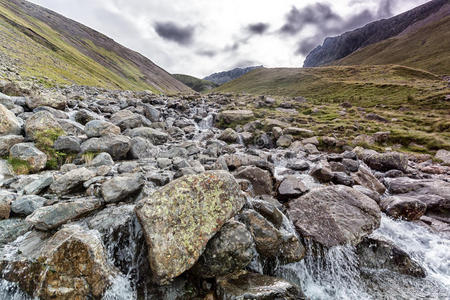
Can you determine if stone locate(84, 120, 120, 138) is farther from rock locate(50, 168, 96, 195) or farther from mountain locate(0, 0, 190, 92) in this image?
mountain locate(0, 0, 190, 92)

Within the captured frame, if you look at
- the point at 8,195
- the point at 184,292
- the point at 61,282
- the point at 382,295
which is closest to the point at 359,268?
the point at 382,295

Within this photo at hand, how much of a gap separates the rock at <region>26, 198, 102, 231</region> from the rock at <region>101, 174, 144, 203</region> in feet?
2.01

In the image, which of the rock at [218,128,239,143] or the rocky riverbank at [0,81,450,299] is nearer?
the rocky riverbank at [0,81,450,299]

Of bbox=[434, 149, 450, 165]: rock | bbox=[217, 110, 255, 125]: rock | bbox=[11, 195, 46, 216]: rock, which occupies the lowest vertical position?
bbox=[11, 195, 46, 216]: rock

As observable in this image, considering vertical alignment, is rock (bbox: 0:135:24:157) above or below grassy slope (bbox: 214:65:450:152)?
below

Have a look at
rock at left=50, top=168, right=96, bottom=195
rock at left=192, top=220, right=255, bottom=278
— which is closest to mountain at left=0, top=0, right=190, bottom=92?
rock at left=50, top=168, right=96, bottom=195

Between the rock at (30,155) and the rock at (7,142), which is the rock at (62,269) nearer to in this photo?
the rock at (30,155)

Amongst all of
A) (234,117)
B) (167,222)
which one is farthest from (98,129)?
(234,117)

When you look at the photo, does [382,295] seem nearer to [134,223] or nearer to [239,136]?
[134,223]

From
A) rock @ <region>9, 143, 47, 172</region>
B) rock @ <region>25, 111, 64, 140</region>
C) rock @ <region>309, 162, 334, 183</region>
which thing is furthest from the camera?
rock @ <region>309, 162, 334, 183</region>

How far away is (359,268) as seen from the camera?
8.23 m

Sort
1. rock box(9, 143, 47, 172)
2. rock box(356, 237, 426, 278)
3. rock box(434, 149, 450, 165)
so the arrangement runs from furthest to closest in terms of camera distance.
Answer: rock box(434, 149, 450, 165), rock box(9, 143, 47, 172), rock box(356, 237, 426, 278)

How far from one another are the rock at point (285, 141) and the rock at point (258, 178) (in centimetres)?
1366

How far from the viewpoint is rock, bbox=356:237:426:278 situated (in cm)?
830
